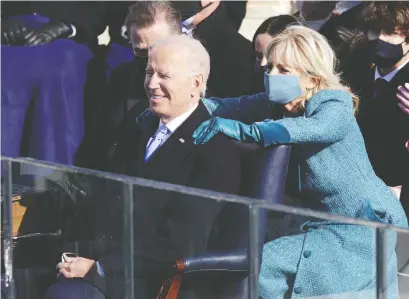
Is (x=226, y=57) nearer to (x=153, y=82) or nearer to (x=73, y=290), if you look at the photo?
(x=153, y=82)

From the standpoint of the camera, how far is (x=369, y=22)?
486 cm

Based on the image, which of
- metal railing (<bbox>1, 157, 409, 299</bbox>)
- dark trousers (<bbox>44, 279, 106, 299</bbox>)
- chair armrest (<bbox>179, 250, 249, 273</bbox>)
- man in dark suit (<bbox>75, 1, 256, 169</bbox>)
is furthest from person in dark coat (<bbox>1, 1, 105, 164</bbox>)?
chair armrest (<bbox>179, 250, 249, 273</bbox>)

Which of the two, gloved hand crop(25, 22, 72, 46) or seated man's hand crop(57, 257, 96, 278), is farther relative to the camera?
gloved hand crop(25, 22, 72, 46)

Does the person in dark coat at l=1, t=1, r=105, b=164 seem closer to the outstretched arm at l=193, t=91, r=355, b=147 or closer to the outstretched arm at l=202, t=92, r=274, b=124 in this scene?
the outstretched arm at l=202, t=92, r=274, b=124

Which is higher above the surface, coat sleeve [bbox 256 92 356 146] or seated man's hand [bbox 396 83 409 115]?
coat sleeve [bbox 256 92 356 146]

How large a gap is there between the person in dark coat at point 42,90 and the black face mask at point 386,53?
1.96m

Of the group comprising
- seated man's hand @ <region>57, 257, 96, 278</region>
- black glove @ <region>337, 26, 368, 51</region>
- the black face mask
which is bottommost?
seated man's hand @ <region>57, 257, 96, 278</region>

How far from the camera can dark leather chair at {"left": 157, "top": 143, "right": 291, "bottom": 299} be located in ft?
10.8

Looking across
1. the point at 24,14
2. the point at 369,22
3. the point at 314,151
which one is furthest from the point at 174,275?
the point at 24,14

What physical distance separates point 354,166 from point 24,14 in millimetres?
3326

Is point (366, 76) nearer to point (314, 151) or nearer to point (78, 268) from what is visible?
point (314, 151)

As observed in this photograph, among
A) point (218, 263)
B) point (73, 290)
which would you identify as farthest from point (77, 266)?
point (218, 263)

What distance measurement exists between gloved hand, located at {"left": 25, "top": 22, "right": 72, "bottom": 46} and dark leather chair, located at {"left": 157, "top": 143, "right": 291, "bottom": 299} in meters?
2.76

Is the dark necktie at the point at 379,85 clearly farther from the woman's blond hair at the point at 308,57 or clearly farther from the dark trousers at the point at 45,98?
the dark trousers at the point at 45,98
